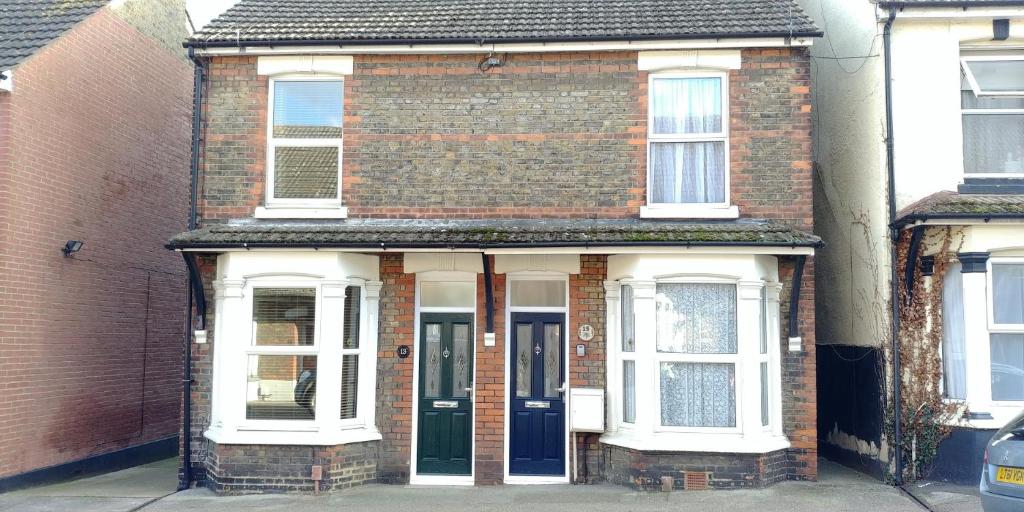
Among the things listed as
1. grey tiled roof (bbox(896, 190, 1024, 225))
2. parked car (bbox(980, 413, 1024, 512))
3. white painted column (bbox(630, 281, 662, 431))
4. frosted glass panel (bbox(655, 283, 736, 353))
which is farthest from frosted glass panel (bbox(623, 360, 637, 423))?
parked car (bbox(980, 413, 1024, 512))

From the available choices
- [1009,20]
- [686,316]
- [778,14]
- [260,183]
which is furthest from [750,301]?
[260,183]

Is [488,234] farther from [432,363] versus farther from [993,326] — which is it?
[993,326]

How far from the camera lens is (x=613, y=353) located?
977cm

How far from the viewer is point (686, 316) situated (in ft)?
31.1

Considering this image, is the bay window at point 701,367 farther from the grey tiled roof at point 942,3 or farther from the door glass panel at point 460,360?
the grey tiled roof at point 942,3

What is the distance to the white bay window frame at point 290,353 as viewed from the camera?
9.55 metres

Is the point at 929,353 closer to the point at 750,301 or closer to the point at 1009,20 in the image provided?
the point at 750,301

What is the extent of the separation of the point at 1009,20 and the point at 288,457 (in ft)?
31.9

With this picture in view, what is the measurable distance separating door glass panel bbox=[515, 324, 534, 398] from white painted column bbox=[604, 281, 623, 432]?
0.91 metres

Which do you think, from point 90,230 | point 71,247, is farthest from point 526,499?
point 90,230

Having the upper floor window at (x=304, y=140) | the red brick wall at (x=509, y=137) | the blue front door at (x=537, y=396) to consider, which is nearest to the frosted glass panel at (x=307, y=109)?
→ the upper floor window at (x=304, y=140)

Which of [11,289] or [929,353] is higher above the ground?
[11,289]

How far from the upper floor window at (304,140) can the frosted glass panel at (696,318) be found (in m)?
4.27

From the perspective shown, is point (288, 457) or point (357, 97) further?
point (357, 97)
